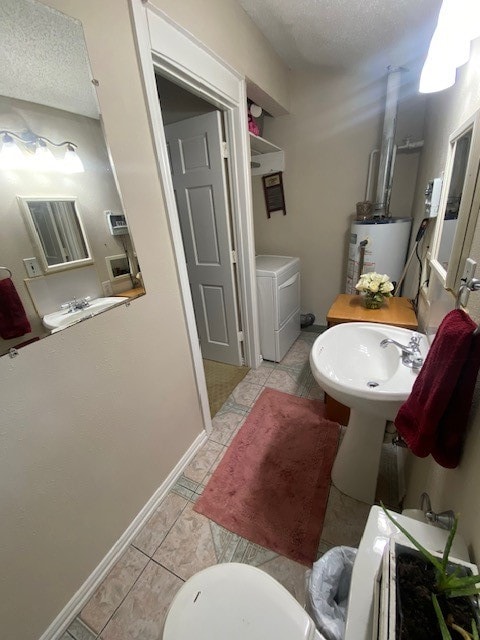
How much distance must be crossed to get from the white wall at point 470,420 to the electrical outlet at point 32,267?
46.8 inches

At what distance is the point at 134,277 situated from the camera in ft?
3.50

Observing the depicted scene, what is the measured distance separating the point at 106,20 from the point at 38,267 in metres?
0.84

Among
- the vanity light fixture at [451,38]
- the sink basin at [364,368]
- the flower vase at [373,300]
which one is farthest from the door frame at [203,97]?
the vanity light fixture at [451,38]

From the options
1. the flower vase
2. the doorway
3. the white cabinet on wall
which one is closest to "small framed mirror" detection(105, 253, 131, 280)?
the doorway

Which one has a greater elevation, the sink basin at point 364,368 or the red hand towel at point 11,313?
the red hand towel at point 11,313

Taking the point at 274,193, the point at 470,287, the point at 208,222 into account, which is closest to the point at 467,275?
the point at 470,287

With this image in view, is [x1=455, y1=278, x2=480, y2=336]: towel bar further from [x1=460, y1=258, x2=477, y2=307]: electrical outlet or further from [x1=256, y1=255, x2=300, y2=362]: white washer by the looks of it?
[x1=256, y1=255, x2=300, y2=362]: white washer

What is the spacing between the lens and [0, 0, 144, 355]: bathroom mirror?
704mm

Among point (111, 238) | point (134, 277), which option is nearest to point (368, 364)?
point (134, 277)

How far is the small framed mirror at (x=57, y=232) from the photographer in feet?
2.53

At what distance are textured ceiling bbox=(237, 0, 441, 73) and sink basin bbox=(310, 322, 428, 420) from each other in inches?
65.4

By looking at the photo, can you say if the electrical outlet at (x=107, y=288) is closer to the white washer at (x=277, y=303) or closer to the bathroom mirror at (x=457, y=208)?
the bathroom mirror at (x=457, y=208)

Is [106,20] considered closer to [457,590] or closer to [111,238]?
[111,238]

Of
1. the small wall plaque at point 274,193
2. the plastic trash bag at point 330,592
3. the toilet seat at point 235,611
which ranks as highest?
the small wall plaque at point 274,193
